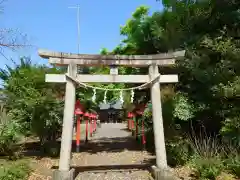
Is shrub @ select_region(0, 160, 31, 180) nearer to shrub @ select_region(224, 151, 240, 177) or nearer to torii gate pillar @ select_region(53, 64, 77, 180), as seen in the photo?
torii gate pillar @ select_region(53, 64, 77, 180)

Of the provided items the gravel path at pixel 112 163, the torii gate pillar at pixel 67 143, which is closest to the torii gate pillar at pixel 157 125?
the gravel path at pixel 112 163

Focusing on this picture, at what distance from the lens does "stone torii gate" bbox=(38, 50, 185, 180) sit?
7.54m

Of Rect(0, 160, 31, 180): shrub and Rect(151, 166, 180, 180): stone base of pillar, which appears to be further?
Rect(151, 166, 180, 180): stone base of pillar

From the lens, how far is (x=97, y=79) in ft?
26.3

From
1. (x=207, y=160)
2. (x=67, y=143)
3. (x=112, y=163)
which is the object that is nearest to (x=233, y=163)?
(x=207, y=160)

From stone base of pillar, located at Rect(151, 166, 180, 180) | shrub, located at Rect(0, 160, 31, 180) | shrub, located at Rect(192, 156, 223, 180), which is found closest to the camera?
shrub, located at Rect(0, 160, 31, 180)

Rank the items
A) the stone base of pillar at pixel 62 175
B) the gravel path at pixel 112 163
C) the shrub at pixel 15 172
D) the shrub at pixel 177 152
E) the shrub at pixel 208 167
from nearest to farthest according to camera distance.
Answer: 1. the shrub at pixel 15 172
2. the shrub at pixel 208 167
3. the stone base of pillar at pixel 62 175
4. the gravel path at pixel 112 163
5. the shrub at pixel 177 152

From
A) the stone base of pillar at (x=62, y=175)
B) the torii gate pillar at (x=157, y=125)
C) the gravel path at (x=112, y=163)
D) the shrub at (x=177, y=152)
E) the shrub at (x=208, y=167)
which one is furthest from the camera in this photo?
the shrub at (x=177, y=152)

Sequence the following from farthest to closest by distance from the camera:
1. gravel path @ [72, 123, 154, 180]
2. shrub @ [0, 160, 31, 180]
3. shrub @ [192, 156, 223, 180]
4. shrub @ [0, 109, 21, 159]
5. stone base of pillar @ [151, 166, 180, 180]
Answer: shrub @ [0, 109, 21, 159], gravel path @ [72, 123, 154, 180], stone base of pillar @ [151, 166, 180, 180], shrub @ [192, 156, 223, 180], shrub @ [0, 160, 31, 180]

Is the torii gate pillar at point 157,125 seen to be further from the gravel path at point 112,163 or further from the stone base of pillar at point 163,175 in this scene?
the gravel path at point 112,163

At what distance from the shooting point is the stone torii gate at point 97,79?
7543 millimetres

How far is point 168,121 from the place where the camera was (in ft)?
34.1

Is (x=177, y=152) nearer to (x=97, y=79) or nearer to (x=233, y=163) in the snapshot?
(x=233, y=163)

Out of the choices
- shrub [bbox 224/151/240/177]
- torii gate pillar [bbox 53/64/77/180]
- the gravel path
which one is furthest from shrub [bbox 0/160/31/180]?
shrub [bbox 224/151/240/177]
